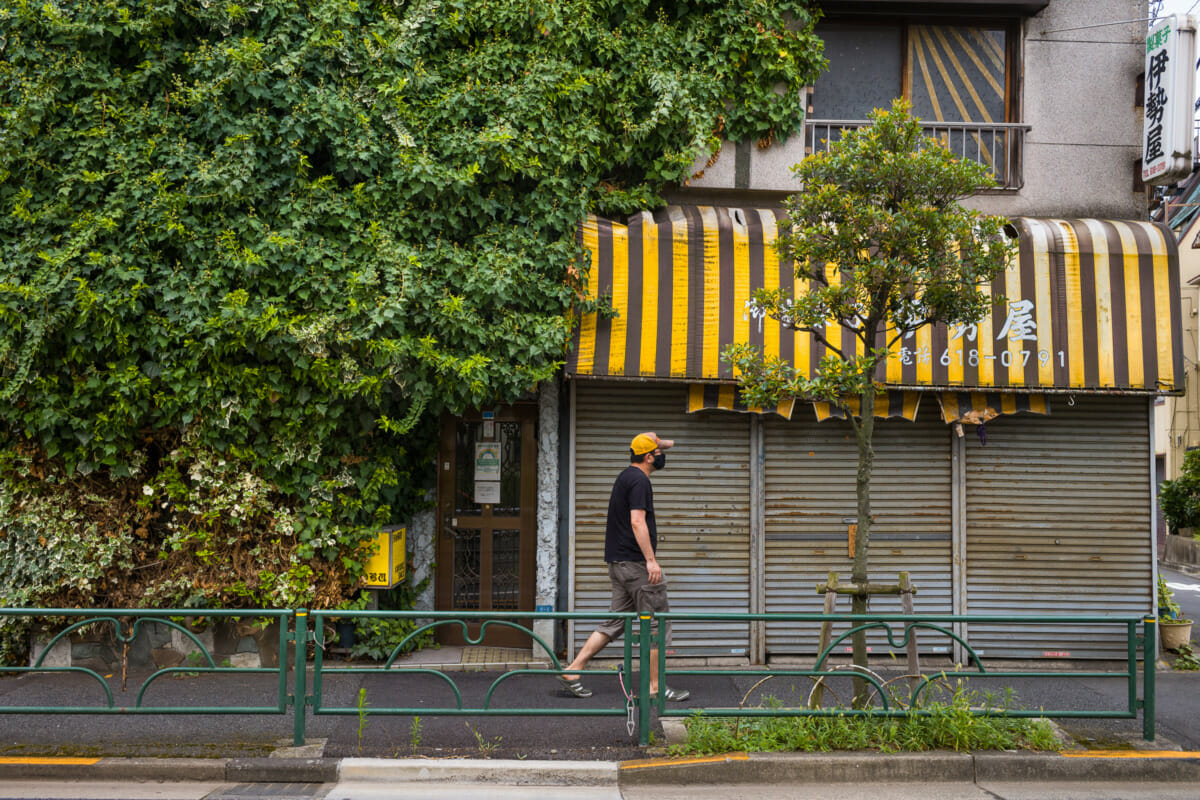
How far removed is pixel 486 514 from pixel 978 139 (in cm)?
654

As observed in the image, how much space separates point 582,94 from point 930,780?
651 cm

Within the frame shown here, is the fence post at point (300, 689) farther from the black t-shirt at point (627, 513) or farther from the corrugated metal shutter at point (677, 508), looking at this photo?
the corrugated metal shutter at point (677, 508)

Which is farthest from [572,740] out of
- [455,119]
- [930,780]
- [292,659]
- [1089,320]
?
[1089,320]

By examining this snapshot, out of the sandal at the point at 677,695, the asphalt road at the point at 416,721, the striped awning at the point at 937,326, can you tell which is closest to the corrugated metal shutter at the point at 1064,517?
the striped awning at the point at 937,326

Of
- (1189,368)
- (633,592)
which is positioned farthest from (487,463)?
(1189,368)

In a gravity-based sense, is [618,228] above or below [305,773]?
above

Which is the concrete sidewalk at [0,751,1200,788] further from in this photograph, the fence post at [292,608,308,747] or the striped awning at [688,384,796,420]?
the striped awning at [688,384,796,420]

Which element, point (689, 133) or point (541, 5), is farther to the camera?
point (689, 133)

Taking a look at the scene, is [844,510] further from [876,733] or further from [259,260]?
[259,260]

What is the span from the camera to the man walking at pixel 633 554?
23.2ft

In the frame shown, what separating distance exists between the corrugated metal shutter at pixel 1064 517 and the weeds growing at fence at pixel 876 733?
9.85ft

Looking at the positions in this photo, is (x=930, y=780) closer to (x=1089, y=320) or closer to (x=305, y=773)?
(x=305, y=773)

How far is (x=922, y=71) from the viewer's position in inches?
380

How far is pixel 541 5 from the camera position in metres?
8.18
